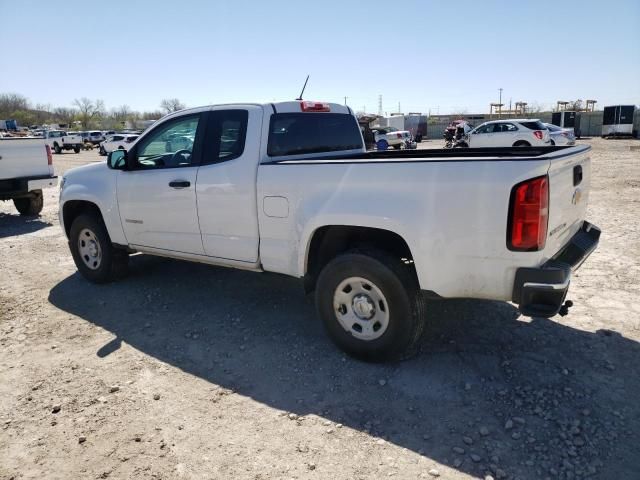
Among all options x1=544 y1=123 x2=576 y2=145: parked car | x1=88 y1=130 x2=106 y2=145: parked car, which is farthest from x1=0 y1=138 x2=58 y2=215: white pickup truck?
x1=88 y1=130 x2=106 y2=145: parked car

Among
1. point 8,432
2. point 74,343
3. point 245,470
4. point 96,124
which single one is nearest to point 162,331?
point 74,343

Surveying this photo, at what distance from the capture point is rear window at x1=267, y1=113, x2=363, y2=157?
429 cm

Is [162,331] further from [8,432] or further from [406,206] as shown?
[406,206]

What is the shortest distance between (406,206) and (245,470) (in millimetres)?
1832

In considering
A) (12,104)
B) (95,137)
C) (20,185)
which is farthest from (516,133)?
(12,104)

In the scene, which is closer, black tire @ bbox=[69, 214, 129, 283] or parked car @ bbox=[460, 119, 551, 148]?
black tire @ bbox=[69, 214, 129, 283]

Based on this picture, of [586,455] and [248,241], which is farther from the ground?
[248,241]

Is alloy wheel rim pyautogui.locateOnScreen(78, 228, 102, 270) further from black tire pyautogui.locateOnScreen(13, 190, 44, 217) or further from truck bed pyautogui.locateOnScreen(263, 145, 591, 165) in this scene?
black tire pyautogui.locateOnScreen(13, 190, 44, 217)

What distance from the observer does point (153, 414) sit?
319 cm

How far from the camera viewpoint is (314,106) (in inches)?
185

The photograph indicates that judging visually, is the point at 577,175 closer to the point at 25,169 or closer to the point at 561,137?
the point at 25,169

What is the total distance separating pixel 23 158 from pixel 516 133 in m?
18.7

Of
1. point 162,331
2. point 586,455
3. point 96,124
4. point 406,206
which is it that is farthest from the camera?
point 96,124

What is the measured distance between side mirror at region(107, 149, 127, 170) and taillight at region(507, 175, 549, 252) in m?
3.94
